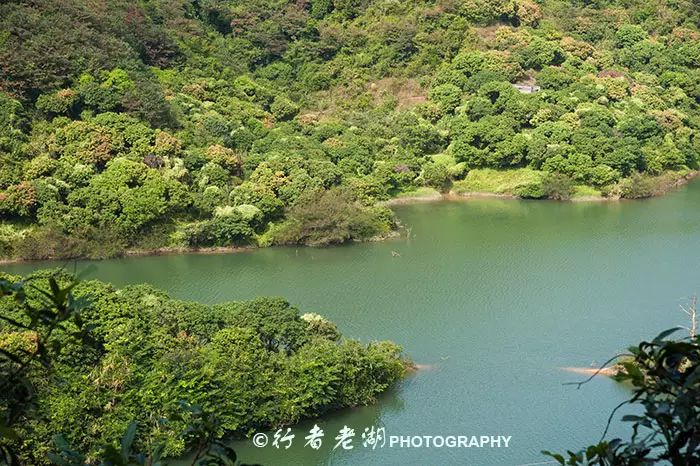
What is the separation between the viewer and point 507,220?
19.5 m

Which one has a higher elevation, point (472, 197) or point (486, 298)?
point (486, 298)

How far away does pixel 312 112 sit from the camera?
2492 cm

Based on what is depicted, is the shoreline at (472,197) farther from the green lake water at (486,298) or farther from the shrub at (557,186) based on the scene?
the green lake water at (486,298)

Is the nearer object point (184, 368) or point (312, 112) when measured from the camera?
point (184, 368)

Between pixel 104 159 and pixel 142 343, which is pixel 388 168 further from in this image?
pixel 142 343

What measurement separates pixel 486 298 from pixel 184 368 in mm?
5907

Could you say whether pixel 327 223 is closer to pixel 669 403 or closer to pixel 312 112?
pixel 312 112

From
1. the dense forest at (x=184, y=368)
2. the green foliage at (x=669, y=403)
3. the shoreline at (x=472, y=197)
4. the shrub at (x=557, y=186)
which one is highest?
the green foliage at (x=669, y=403)

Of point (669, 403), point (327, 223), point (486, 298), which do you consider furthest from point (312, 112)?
point (669, 403)

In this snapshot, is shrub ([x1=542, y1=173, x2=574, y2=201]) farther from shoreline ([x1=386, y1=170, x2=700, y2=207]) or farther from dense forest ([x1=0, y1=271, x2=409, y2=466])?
dense forest ([x1=0, y1=271, x2=409, y2=466])

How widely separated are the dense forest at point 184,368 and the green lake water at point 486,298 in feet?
1.20

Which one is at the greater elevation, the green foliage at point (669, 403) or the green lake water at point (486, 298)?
the green foliage at point (669, 403)

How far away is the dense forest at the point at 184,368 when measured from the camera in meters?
8.79

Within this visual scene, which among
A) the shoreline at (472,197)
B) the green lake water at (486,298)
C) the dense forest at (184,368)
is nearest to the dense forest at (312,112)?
the shoreline at (472,197)
